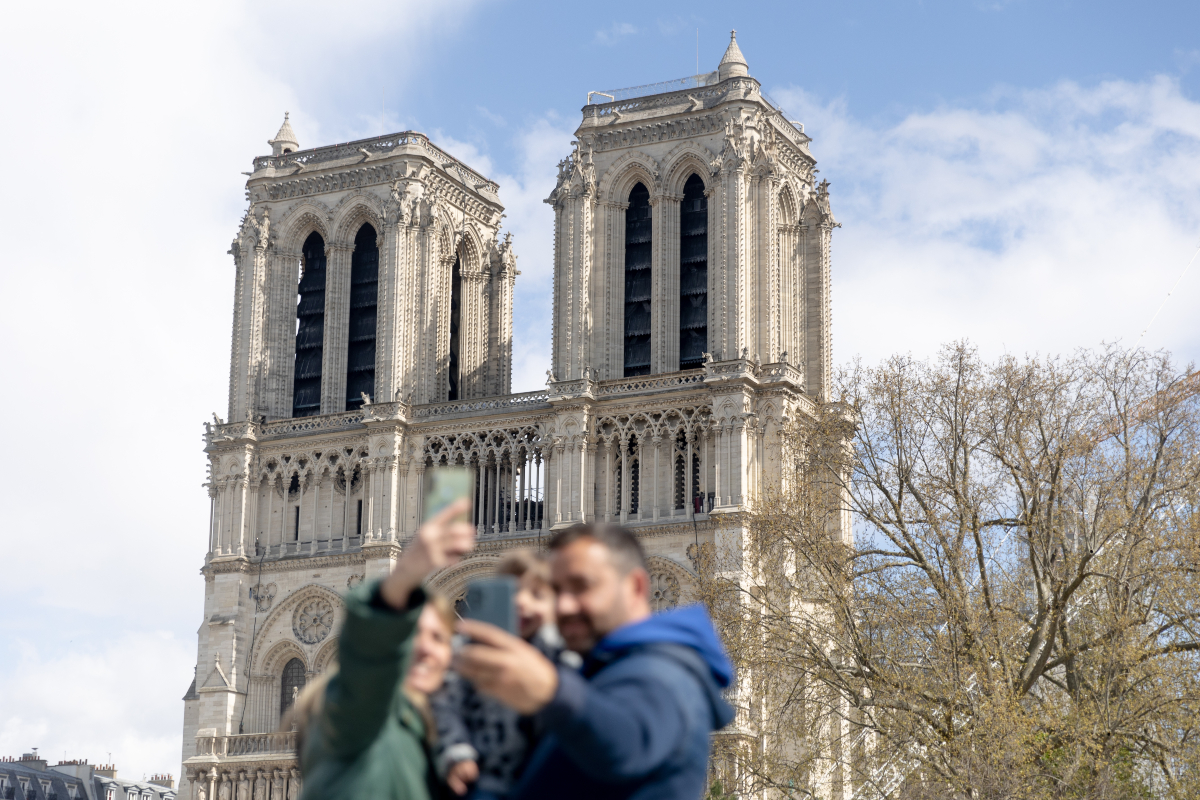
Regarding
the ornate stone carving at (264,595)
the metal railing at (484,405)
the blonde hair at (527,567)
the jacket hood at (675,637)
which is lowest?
the jacket hood at (675,637)

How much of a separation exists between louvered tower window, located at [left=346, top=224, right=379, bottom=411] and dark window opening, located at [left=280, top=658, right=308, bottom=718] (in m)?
8.28

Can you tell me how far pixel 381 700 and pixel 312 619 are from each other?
4689 centimetres

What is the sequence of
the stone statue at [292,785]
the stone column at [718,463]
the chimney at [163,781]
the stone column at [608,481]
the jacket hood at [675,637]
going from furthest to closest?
the chimney at [163,781], the stone statue at [292,785], the stone column at [608,481], the stone column at [718,463], the jacket hood at [675,637]

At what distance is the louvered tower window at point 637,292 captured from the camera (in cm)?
4822

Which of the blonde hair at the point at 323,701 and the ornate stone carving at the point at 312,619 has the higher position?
the ornate stone carving at the point at 312,619

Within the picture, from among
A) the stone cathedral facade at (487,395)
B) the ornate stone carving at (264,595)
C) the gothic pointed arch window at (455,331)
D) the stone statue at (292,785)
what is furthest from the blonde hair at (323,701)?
the gothic pointed arch window at (455,331)

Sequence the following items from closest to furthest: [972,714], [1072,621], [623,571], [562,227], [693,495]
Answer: [623,571]
[972,714]
[1072,621]
[693,495]
[562,227]

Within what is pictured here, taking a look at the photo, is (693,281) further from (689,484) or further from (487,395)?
(487,395)

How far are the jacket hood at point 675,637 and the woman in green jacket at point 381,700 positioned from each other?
378mm

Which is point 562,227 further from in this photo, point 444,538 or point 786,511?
point 444,538

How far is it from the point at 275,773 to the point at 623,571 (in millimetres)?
46312

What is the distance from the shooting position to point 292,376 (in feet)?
172

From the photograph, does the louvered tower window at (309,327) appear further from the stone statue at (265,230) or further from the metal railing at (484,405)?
the metal railing at (484,405)

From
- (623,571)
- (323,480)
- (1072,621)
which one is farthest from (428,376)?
(623,571)
